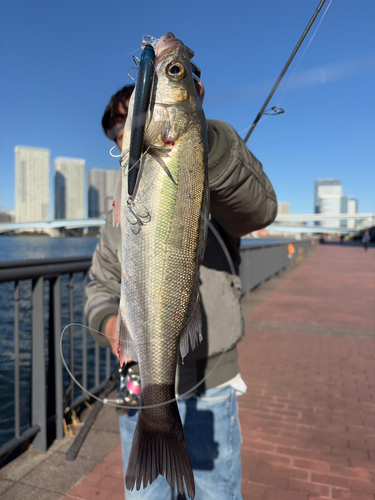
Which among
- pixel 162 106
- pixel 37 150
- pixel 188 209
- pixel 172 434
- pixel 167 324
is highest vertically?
pixel 37 150

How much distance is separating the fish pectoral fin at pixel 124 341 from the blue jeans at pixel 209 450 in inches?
24.0

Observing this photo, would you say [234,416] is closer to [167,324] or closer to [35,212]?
[167,324]

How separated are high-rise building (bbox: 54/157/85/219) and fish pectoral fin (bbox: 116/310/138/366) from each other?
1.84 meters

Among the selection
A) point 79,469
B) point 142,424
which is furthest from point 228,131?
point 79,469

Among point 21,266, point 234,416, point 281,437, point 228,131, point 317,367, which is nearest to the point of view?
point 228,131

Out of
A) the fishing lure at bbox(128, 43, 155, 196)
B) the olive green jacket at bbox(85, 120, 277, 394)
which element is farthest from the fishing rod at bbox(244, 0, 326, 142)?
the fishing lure at bbox(128, 43, 155, 196)

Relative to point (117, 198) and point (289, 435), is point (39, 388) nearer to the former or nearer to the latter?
point (289, 435)

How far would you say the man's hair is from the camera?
204cm

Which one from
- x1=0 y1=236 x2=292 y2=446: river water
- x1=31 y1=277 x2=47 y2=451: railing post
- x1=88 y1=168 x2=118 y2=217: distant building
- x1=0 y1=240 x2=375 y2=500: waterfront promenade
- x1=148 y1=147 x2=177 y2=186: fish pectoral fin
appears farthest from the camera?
x1=31 y1=277 x2=47 y2=451: railing post

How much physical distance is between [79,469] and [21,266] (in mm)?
1657

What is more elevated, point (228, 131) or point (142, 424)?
point (228, 131)

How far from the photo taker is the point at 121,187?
1.20 meters

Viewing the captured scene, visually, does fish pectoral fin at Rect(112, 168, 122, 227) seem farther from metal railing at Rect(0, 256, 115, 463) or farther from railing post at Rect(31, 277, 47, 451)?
railing post at Rect(31, 277, 47, 451)

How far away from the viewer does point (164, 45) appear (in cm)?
118
